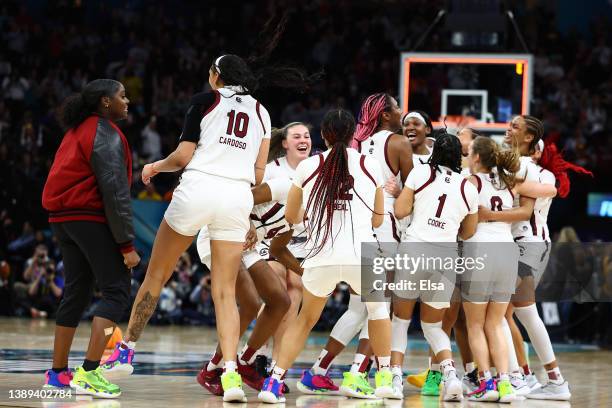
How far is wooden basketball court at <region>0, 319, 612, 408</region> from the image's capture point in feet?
22.4

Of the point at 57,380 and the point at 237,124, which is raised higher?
the point at 237,124

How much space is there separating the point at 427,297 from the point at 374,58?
1416 centimetres

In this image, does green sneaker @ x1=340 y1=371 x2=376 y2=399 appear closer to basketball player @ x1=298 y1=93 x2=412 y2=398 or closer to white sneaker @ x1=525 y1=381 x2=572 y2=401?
basketball player @ x1=298 y1=93 x2=412 y2=398

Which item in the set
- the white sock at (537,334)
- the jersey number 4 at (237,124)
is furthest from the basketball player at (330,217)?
the white sock at (537,334)

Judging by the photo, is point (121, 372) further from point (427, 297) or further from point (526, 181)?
point (526, 181)

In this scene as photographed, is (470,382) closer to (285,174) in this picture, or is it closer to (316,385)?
(316,385)

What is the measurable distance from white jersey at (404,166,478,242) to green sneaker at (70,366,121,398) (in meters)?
2.36

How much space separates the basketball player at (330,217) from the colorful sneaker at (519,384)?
140 cm

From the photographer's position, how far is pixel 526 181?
7887mm

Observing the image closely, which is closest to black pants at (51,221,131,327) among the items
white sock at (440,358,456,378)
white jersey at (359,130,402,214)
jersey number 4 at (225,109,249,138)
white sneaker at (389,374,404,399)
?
jersey number 4 at (225,109,249,138)

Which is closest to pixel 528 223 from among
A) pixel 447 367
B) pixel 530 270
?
pixel 530 270

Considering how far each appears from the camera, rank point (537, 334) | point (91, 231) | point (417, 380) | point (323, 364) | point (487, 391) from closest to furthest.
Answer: point (91, 231) → point (487, 391) → point (323, 364) → point (537, 334) → point (417, 380)

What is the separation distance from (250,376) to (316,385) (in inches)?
18.7

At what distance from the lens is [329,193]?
267 inches
